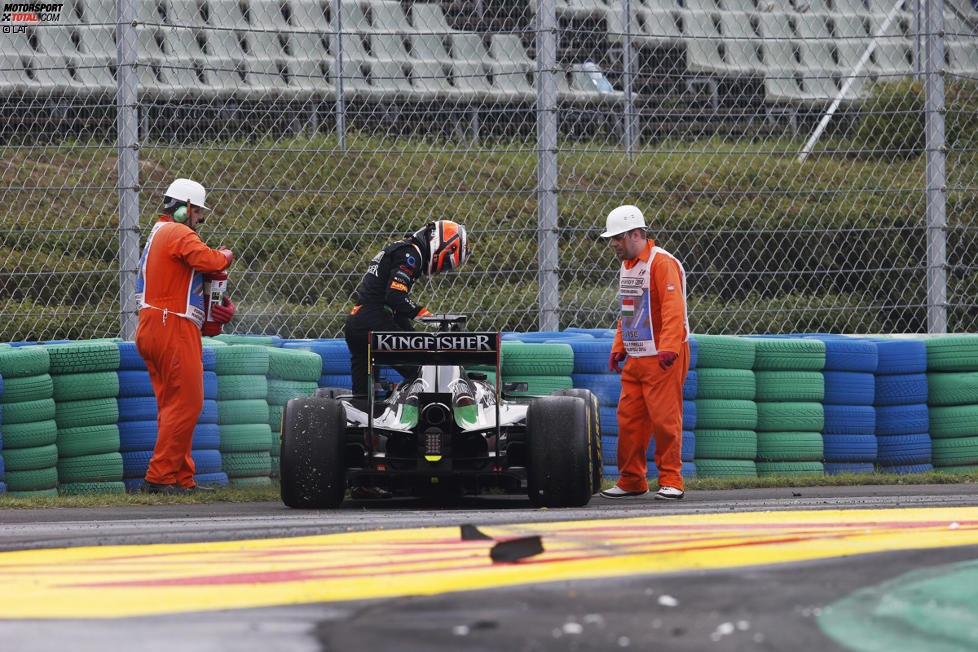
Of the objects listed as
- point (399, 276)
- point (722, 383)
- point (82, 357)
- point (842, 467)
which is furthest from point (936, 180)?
point (82, 357)

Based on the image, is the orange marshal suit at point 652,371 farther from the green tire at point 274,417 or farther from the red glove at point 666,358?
the green tire at point 274,417

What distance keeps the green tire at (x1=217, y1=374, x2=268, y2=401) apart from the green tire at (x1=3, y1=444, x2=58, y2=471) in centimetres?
113

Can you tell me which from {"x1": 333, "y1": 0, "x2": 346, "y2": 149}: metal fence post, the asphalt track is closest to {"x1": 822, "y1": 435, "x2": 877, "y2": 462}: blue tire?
the asphalt track

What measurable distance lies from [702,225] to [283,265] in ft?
14.8

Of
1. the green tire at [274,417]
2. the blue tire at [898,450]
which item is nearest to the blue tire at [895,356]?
the blue tire at [898,450]

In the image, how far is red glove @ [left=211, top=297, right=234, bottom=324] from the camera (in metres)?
8.59

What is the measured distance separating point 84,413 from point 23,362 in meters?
0.47

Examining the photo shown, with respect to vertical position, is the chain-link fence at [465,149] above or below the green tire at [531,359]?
above

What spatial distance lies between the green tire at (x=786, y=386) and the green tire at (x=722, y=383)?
158 mm

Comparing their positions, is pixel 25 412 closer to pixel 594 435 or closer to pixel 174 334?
pixel 174 334

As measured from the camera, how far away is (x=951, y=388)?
9.75 meters

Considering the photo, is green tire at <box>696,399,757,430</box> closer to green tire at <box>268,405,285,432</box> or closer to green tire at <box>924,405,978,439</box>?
green tire at <box>924,405,978,439</box>

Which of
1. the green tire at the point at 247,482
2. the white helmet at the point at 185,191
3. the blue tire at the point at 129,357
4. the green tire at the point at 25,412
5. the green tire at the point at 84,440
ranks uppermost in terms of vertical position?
the white helmet at the point at 185,191

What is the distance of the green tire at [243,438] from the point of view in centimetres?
873
